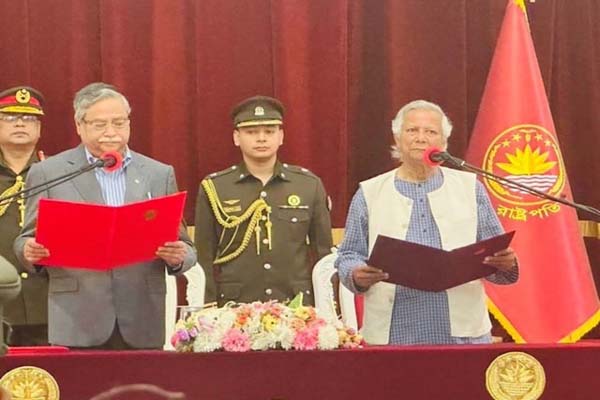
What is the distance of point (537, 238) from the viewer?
3861 mm

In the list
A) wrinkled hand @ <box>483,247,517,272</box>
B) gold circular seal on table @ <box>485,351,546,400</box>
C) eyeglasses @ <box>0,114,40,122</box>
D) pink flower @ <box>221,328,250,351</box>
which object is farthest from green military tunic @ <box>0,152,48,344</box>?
gold circular seal on table @ <box>485,351,546,400</box>

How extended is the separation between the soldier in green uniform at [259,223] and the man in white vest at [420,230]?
0.64 m

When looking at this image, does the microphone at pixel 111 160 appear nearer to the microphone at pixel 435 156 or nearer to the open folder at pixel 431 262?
the open folder at pixel 431 262

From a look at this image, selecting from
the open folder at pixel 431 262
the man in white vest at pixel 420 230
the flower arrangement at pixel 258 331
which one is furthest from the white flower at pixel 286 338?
the man in white vest at pixel 420 230

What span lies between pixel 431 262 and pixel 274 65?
1.82m

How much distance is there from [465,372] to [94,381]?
2.61 ft

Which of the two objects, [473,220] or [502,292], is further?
[502,292]

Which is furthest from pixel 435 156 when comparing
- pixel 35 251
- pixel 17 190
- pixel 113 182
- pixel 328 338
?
pixel 17 190

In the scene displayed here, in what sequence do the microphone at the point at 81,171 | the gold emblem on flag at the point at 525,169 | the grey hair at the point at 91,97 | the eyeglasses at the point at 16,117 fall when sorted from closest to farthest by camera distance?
the microphone at the point at 81,171
the grey hair at the point at 91,97
the eyeglasses at the point at 16,117
the gold emblem on flag at the point at 525,169

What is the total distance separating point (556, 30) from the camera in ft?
14.4

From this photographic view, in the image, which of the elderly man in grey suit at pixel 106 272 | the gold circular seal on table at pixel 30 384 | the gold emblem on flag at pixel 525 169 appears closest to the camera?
the gold circular seal on table at pixel 30 384

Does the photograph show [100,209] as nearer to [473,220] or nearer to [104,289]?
[104,289]

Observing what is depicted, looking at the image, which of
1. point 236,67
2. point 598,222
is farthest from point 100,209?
point 598,222

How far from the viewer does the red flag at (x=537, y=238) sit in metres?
3.81
